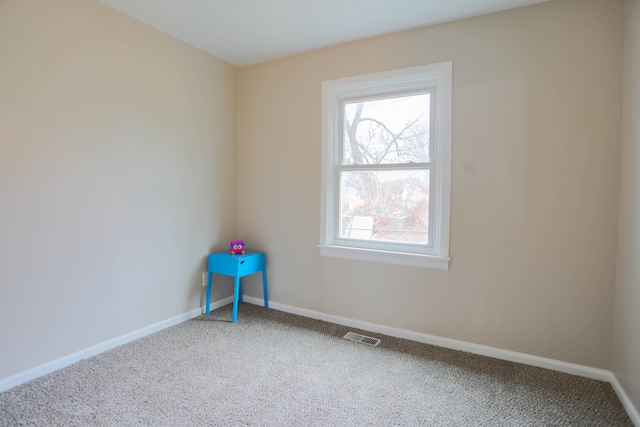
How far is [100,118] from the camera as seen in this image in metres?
2.31

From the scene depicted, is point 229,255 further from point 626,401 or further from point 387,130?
point 626,401

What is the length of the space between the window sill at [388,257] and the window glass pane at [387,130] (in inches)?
28.9

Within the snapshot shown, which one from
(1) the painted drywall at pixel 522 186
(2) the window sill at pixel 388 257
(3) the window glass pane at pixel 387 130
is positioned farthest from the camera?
(3) the window glass pane at pixel 387 130

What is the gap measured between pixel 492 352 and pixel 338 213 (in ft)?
5.11

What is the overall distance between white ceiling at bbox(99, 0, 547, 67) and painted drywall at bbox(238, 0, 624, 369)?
0.12m

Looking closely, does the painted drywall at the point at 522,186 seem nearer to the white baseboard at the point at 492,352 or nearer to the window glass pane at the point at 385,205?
the white baseboard at the point at 492,352

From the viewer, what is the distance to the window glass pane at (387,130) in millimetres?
2654

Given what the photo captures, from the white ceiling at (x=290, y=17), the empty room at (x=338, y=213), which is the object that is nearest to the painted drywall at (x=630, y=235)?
the empty room at (x=338, y=213)

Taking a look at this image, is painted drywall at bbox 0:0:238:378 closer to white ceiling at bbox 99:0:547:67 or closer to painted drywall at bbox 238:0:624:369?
white ceiling at bbox 99:0:547:67

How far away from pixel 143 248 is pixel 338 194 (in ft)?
5.35

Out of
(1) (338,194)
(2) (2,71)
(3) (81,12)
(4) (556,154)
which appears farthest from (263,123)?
(4) (556,154)

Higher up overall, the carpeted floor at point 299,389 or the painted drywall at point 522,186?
the painted drywall at point 522,186

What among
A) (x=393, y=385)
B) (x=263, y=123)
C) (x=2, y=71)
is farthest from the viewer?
(x=263, y=123)

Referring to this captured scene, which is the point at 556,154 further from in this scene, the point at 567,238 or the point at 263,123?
the point at 263,123
